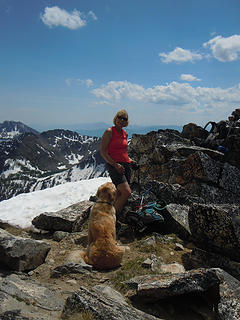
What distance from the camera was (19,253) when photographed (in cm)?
523

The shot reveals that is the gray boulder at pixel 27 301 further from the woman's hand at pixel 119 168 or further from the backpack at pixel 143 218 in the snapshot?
the backpack at pixel 143 218

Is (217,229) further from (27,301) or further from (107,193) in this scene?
(27,301)

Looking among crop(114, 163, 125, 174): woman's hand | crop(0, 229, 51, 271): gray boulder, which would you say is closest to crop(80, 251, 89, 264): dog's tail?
crop(0, 229, 51, 271): gray boulder

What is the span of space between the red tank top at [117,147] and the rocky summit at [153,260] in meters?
2.18

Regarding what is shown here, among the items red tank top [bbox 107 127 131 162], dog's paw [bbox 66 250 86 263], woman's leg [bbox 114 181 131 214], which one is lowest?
dog's paw [bbox 66 250 86 263]

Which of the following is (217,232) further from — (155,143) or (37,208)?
(37,208)

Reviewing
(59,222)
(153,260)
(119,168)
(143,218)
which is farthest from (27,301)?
(59,222)

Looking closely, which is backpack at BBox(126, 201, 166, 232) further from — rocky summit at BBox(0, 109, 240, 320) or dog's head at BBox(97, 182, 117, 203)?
dog's head at BBox(97, 182, 117, 203)

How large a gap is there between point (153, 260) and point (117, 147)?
371 centimetres

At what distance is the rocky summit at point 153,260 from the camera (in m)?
3.70

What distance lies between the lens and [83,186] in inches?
761

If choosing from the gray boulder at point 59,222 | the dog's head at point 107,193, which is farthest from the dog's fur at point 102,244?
the gray boulder at point 59,222

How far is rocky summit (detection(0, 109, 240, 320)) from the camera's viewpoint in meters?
3.70

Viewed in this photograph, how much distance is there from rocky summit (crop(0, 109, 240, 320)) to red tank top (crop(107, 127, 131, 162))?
7.17 ft
